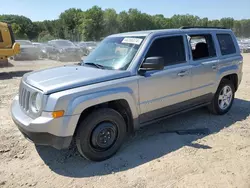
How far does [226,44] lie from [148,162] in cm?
335

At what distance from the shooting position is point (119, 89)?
3.60 meters

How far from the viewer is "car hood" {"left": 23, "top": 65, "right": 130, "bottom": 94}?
3318 millimetres

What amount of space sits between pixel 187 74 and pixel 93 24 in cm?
5238

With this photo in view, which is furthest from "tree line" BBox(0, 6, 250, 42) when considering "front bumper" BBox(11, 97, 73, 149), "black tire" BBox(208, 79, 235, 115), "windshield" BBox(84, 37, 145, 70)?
"front bumper" BBox(11, 97, 73, 149)

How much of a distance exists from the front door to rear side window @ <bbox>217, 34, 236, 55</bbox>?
48.6 inches

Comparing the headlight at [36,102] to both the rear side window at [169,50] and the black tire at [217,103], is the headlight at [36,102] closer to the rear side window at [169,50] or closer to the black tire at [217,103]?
the rear side window at [169,50]

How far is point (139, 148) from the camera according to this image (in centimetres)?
405

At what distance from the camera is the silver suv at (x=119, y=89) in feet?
10.6

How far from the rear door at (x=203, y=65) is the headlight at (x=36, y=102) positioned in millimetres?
2744

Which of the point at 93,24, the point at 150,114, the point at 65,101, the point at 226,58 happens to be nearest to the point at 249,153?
the point at 150,114

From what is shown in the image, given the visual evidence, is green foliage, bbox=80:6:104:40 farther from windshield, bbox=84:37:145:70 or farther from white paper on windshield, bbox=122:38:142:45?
white paper on windshield, bbox=122:38:142:45

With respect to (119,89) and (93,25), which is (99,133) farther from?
(93,25)

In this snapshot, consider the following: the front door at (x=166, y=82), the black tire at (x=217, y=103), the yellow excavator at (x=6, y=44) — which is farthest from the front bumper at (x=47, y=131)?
the yellow excavator at (x=6, y=44)

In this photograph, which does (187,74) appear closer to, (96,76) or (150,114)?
(150,114)
